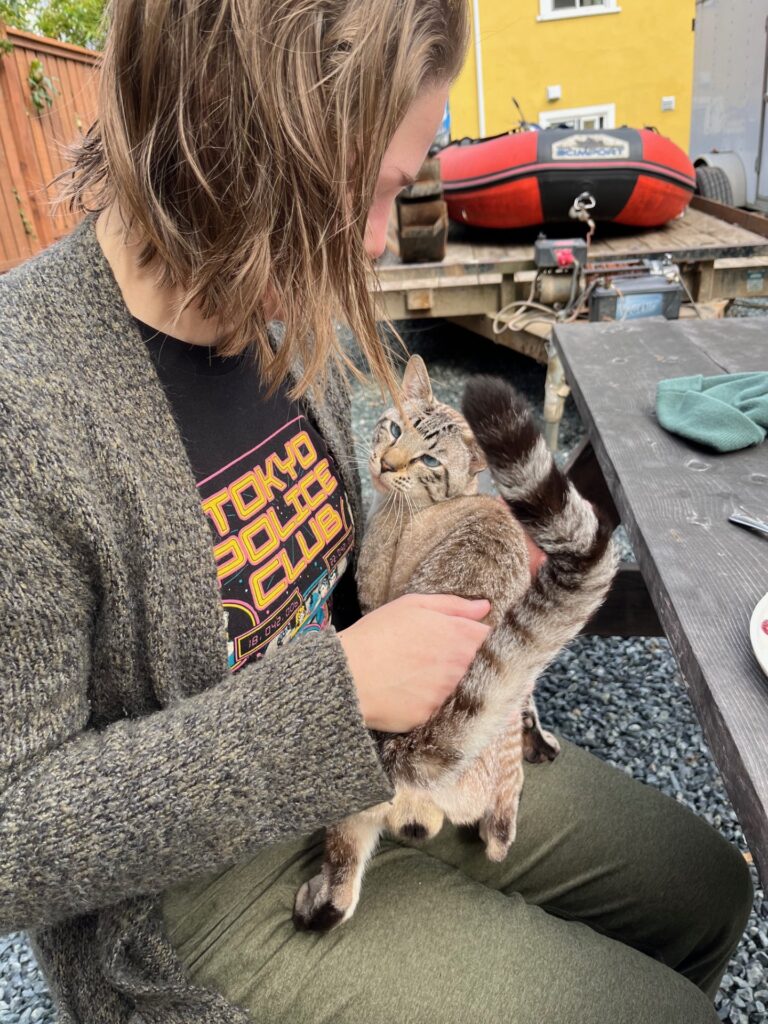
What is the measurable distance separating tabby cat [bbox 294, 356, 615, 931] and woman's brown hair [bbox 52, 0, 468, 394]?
0.32 meters

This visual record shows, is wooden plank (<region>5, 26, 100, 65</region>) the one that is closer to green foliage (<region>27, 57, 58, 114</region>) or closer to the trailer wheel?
green foliage (<region>27, 57, 58, 114</region>)

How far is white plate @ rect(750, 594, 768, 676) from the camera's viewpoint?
34.2 inches

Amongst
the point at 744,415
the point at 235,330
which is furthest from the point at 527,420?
the point at 744,415

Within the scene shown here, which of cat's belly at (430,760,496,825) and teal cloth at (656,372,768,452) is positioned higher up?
teal cloth at (656,372,768,452)

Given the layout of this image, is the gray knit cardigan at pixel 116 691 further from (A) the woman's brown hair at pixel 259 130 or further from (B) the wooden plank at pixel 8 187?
(B) the wooden plank at pixel 8 187

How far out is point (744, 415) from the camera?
1.56 metres

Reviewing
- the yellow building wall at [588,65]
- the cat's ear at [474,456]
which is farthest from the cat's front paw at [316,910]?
the yellow building wall at [588,65]

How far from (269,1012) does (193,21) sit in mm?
1258

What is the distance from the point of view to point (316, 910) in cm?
106

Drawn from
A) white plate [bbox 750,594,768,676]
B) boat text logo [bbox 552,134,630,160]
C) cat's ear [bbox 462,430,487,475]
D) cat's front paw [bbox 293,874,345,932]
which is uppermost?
boat text logo [bbox 552,134,630,160]

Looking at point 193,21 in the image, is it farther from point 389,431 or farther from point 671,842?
point 671,842

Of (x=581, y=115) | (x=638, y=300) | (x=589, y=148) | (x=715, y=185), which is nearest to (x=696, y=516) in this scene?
(x=638, y=300)

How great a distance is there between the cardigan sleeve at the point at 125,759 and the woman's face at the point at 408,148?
64 cm

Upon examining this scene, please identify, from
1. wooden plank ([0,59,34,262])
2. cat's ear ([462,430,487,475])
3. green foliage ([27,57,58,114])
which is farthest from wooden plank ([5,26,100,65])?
cat's ear ([462,430,487,475])
